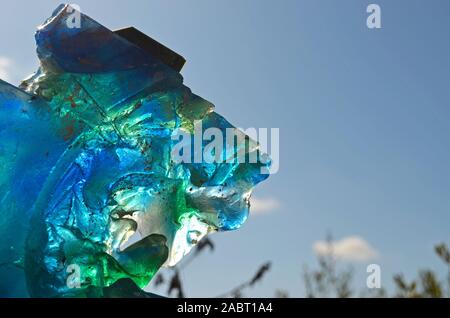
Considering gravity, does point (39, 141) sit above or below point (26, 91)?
below

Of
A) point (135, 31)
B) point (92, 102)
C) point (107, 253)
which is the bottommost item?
point (107, 253)

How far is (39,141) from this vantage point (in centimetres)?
302

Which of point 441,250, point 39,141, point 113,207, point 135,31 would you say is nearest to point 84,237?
point 113,207

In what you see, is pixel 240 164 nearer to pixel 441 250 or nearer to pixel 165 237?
pixel 165 237

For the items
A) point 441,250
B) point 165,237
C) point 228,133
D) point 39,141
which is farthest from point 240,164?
point 441,250

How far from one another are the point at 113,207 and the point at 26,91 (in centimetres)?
76

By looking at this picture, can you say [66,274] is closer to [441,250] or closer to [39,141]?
[39,141]

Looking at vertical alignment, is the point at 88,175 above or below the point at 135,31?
below

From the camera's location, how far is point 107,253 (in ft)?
9.54

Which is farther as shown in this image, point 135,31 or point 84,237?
point 135,31
